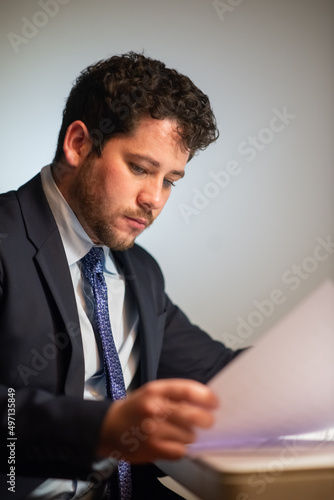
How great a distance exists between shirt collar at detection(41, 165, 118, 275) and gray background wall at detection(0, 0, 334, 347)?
617 millimetres

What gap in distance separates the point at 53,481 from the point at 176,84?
860 mm

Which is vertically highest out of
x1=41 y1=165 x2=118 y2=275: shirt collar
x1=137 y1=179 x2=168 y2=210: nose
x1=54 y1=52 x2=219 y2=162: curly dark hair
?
x1=54 y1=52 x2=219 y2=162: curly dark hair

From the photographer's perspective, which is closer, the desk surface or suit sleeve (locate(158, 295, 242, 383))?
the desk surface

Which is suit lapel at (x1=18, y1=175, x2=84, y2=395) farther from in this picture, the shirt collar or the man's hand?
the man's hand

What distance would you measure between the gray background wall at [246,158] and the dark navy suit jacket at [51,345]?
1.56ft

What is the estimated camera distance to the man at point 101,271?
102 centimetres

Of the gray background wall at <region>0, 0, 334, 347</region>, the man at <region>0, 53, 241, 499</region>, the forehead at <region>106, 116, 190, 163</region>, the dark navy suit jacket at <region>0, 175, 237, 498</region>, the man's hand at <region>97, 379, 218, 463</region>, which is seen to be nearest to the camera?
the man's hand at <region>97, 379, 218, 463</region>

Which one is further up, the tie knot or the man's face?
the man's face

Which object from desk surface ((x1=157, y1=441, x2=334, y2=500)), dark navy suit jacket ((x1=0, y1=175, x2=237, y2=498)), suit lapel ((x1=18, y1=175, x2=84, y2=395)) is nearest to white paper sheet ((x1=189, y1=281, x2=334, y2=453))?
desk surface ((x1=157, y1=441, x2=334, y2=500))

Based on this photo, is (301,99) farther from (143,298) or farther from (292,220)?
(143,298)

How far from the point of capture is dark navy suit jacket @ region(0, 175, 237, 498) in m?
0.70

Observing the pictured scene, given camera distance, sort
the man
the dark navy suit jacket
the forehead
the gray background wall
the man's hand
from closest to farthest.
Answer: the man's hand, the dark navy suit jacket, the man, the forehead, the gray background wall

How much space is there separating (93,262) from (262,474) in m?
0.69

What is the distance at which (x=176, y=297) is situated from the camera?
187 centimetres
